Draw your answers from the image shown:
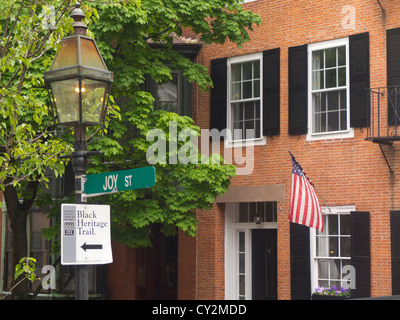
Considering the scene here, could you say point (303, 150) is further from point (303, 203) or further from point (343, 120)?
point (303, 203)

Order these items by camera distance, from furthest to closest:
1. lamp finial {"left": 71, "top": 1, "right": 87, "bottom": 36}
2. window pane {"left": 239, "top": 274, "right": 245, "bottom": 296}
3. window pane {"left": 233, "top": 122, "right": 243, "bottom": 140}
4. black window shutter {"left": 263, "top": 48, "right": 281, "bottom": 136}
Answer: window pane {"left": 239, "top": 274, "right": 245, "bottom": 296} < window pane {"left": 233, "top": 122, "right": 243, "bottom": 140} < black window shutter {"left": 263, "top": 48, "right": 281, "bottom": 136} < lamp finial {"left": 71, "top": 1, "right": 87, "bottom": 36}

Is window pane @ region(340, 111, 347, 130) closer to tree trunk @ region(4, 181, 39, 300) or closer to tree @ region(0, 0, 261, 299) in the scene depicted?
→ tree @ region(0, 0, 261, 299)

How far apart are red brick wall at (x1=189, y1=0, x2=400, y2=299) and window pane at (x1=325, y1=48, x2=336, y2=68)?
1.06ft

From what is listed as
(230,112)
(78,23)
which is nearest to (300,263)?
(230,112)

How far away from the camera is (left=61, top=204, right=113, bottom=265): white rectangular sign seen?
6781mm

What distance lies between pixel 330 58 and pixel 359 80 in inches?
42.7

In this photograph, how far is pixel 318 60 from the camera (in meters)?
16.8

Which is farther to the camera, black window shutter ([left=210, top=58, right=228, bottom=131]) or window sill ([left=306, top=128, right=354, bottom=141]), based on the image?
black window shutter ([left=210, top=58, right=228, bottom=131])

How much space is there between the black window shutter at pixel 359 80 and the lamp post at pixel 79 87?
9373mm

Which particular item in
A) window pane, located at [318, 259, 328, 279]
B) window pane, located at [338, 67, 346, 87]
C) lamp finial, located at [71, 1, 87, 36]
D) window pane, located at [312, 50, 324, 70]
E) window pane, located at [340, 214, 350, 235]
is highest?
window pane, located at [312, 50, 324, 70]

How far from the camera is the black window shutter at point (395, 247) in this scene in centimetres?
1473

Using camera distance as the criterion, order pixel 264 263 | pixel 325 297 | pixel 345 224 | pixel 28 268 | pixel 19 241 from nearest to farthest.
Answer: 1. pixel 28 268
2. pixel 325 297
3. pixel 19 241
4. pixel 345 224
5. pixel 264 263

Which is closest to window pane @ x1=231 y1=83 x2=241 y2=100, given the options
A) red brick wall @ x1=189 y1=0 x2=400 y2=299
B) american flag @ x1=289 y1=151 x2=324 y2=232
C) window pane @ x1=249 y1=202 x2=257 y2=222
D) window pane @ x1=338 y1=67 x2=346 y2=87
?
red brick wall @ x1=189 y1=0 x2=400 y2=299

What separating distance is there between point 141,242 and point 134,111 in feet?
9.78
